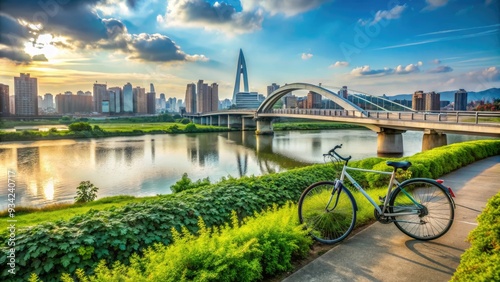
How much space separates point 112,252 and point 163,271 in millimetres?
1318

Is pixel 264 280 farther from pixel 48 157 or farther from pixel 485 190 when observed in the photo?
pixel 48 157

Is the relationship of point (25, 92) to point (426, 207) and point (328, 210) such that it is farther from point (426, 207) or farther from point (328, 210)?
point (426, 207)

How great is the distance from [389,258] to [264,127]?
5545cm

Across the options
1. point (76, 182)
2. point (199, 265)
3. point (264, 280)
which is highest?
point (199, 265)

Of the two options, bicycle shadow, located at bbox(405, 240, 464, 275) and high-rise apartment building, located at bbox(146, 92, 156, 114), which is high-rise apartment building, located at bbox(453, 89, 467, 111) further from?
high-rise apartment building, located at bbox(146, 92, 156, 114)

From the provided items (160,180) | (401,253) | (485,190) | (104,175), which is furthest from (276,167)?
(401,253)

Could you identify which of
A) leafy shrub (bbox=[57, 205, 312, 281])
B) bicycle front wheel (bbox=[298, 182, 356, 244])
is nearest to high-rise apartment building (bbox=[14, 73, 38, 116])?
leafy shrub (bbox=[57, 205, 312, 281])

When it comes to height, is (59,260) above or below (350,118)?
below

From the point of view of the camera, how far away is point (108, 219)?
389 centimetres

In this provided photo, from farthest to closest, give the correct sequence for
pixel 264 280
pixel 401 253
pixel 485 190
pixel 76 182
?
pixel 76 182, pixel 485 190, pixel 401 253, pixel 264 280

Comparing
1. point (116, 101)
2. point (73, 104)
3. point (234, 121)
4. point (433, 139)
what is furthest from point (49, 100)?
point (433, 139)

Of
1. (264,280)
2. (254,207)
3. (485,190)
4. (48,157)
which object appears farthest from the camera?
(48,157)

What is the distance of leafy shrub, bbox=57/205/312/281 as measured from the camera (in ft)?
8.73

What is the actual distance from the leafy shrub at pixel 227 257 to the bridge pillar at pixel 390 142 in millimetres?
27249
